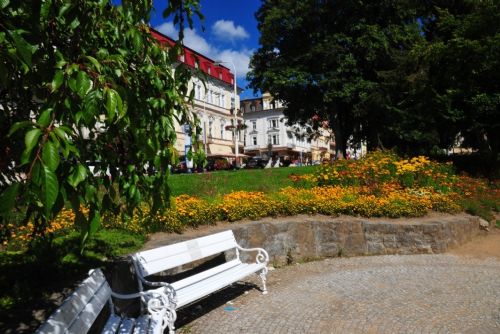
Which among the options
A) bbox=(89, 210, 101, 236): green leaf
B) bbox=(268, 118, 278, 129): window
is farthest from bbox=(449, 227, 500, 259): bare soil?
bbox=(268, 118, 278, 129): window

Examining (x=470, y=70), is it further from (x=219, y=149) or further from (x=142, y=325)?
(x=219, y=149)

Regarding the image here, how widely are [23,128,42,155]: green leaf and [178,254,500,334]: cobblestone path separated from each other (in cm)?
390

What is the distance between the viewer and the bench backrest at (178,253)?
5.03 metres

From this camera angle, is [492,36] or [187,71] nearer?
[187,71]

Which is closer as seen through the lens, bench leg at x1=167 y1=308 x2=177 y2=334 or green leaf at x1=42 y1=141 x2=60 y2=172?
green leaf at x1=42 y1=141 x2=60 y2=172

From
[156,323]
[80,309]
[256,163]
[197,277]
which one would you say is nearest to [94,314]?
[80,309]

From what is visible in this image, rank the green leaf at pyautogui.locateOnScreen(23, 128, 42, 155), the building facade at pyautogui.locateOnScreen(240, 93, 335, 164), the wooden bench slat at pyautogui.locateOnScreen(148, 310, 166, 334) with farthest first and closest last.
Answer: the building facade at pyautogui.locateOnScreen(240, 93, 335, 164)
the wooden bench slat at pyautogui.locateOnScreen(148, 310, 166, 334)
the green leaf at pyautogui.locateOnScreen(23, 128, 42, 155)

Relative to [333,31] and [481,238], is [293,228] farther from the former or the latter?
[333,31]

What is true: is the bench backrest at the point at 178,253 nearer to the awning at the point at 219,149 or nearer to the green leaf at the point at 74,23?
the green leaf at the point at 74,23

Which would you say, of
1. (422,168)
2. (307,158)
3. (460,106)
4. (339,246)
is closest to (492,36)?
(460,106)

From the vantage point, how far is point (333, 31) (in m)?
25.4

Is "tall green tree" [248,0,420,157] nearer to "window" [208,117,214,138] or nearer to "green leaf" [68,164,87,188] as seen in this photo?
"green leaf" [68,164,87,188]

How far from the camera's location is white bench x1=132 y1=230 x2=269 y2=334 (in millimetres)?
4684

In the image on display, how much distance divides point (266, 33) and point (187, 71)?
2466cm
